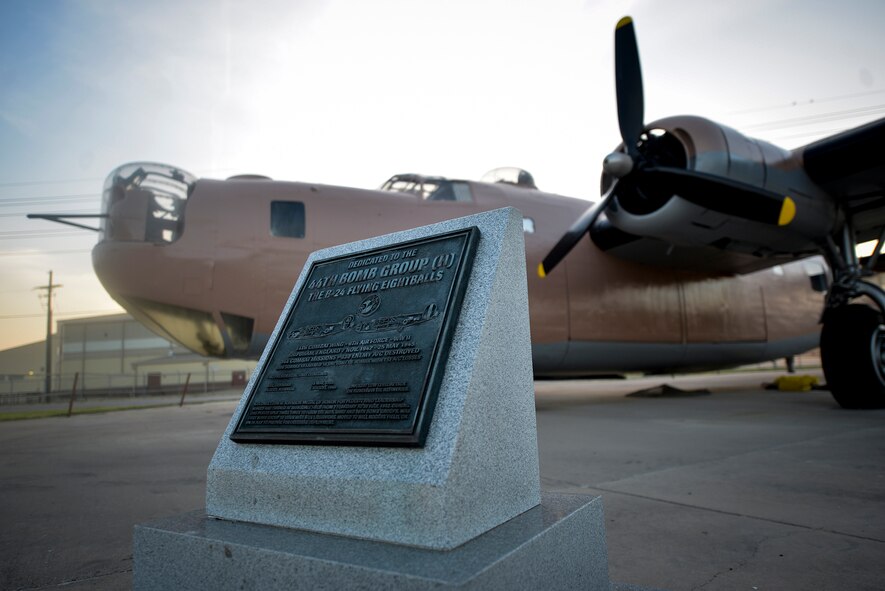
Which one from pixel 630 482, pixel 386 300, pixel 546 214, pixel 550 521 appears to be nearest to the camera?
pixel 550 521

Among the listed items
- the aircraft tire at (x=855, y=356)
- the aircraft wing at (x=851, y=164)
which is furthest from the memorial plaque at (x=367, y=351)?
the aircraft tire at (x=855, y=356)

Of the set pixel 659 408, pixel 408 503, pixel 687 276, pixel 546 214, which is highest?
pixel 546 214

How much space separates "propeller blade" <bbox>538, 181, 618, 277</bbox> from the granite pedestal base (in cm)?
762

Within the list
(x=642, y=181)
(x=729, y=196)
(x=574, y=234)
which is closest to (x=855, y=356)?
(x=729, y=196)

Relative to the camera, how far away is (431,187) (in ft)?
33.2

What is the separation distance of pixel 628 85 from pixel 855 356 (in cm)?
591

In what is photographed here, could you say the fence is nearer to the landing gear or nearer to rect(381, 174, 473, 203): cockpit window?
rect(381, 174, 473, 203): cockpit window

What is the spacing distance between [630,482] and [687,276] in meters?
9.29

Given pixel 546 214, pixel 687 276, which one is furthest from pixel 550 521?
pixel 687 276

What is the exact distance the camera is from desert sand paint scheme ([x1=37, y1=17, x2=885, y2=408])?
328 inches

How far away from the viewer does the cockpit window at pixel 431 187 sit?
33.0 ft

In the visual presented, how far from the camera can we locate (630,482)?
4.52 m

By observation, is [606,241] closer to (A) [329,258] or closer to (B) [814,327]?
(B) [814,327]

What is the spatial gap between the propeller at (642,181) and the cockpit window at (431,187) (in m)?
→ 2.01
